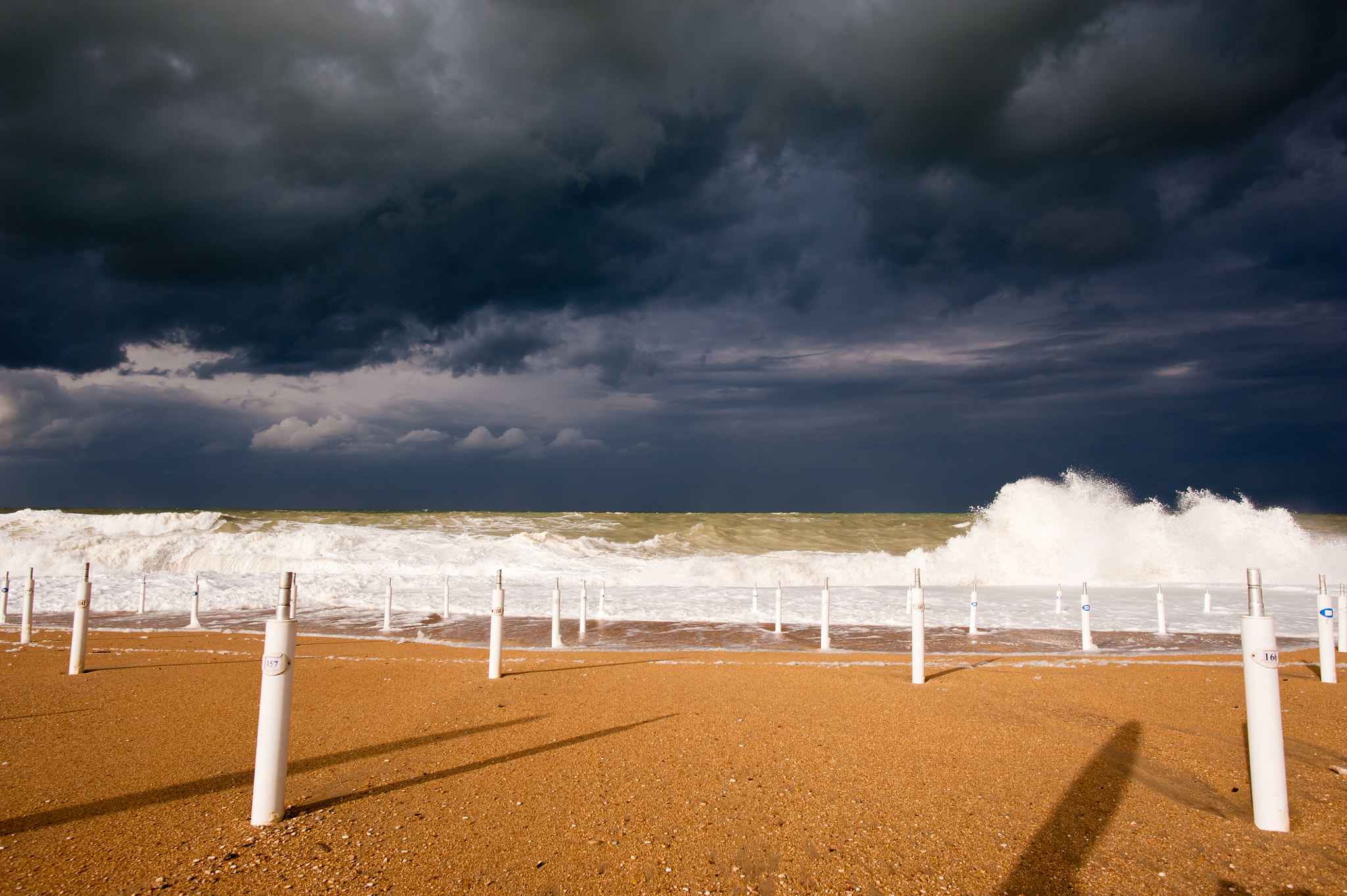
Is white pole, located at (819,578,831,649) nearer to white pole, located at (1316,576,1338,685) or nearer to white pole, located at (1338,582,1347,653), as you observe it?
white pole, located at (1316,576,1338,685)

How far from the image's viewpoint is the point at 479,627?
1623 cm

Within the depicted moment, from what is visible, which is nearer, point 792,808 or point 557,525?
point 792,808

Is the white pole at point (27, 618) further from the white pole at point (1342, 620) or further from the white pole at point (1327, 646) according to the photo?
the white pole at point (1342, 620)

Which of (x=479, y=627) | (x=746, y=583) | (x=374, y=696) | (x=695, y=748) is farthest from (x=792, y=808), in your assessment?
(x=746, y=583)

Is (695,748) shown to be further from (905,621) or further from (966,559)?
(966,559)

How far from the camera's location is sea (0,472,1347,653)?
15.7 m

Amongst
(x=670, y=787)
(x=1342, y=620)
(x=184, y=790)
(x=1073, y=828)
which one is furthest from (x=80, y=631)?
(x=1342, y=620)

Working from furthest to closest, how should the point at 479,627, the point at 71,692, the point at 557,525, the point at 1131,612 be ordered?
the point at 557,525, the point at 1131,612, the point at 479,627, the point at 71,692

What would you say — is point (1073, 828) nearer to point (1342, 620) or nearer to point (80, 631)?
point (1342, 620)

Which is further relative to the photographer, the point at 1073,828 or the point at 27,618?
the point at 27,618

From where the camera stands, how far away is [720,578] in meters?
25.5

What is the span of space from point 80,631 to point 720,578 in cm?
1901

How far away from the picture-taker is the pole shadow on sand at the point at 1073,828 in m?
3.67

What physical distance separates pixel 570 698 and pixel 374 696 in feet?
7.46
